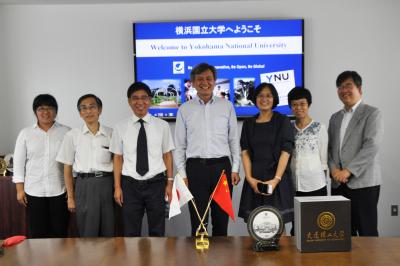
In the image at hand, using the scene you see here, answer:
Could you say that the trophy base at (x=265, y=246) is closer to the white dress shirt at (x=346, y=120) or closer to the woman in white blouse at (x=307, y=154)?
the woman in white blouse at (x=307, y=154)

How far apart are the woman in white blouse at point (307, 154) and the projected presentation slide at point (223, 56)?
3.58ft

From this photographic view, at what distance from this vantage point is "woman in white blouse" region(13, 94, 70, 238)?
10.2ft

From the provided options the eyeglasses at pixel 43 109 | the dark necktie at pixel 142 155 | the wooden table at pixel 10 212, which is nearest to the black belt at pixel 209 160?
the dark necktie at pixel 142 155

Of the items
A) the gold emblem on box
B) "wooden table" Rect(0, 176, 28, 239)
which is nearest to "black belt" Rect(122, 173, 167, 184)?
"wooden table" Rect(0, 176, 28, 239)

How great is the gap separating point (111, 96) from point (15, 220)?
1.54 meters

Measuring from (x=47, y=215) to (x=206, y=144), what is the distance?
146 cm

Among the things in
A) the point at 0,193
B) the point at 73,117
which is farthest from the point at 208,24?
the point at 0,193

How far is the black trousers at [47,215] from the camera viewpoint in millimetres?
3145

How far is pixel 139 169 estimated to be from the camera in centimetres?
292

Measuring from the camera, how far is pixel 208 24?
398cm

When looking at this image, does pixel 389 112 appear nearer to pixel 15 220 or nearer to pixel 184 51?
pixel 184 51

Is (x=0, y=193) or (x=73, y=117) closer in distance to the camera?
(x=0, y=193)

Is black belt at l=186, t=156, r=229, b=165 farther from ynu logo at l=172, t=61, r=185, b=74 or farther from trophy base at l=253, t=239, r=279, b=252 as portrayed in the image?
ynu logo at l=172, t=61, r=185, b=74

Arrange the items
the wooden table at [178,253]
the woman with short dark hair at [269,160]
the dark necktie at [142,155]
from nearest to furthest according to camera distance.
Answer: the wooden table at [178,253], the woman with short dark hair at [269,160], the dark necktie at [142,155]
